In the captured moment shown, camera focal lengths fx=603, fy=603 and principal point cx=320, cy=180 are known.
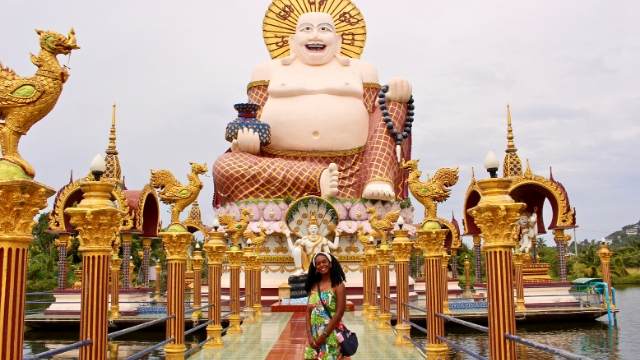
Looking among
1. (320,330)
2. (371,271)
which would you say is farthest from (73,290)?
(320,330)

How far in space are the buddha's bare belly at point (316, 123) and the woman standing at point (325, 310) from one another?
1587 centimetres

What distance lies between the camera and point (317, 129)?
20.6 metres

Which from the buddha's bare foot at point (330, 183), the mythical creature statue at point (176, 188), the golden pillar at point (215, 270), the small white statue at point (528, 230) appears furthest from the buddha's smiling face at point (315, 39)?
the mythical creature statue at point (176, 188)

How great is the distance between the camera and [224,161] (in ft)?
63.7

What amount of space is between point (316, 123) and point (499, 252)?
16.3 metres

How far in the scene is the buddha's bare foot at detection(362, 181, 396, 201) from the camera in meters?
18.7

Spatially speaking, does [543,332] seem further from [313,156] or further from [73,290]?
[73,290]

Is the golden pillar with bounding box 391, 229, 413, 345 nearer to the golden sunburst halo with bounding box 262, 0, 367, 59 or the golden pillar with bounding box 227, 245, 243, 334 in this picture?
the golden pillar with bounding box 227, 245, 243, 334

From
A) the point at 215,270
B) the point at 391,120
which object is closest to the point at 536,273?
the point at 391,120

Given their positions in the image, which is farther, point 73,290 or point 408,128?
point 408,128

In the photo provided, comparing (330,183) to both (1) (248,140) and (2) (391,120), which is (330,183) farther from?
(2) (391,120)

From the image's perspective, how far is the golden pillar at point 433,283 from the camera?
6.83 metres

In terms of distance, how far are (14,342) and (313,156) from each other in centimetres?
1789

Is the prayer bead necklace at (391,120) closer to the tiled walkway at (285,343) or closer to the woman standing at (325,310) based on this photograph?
the tiled walkway at (285,343)
